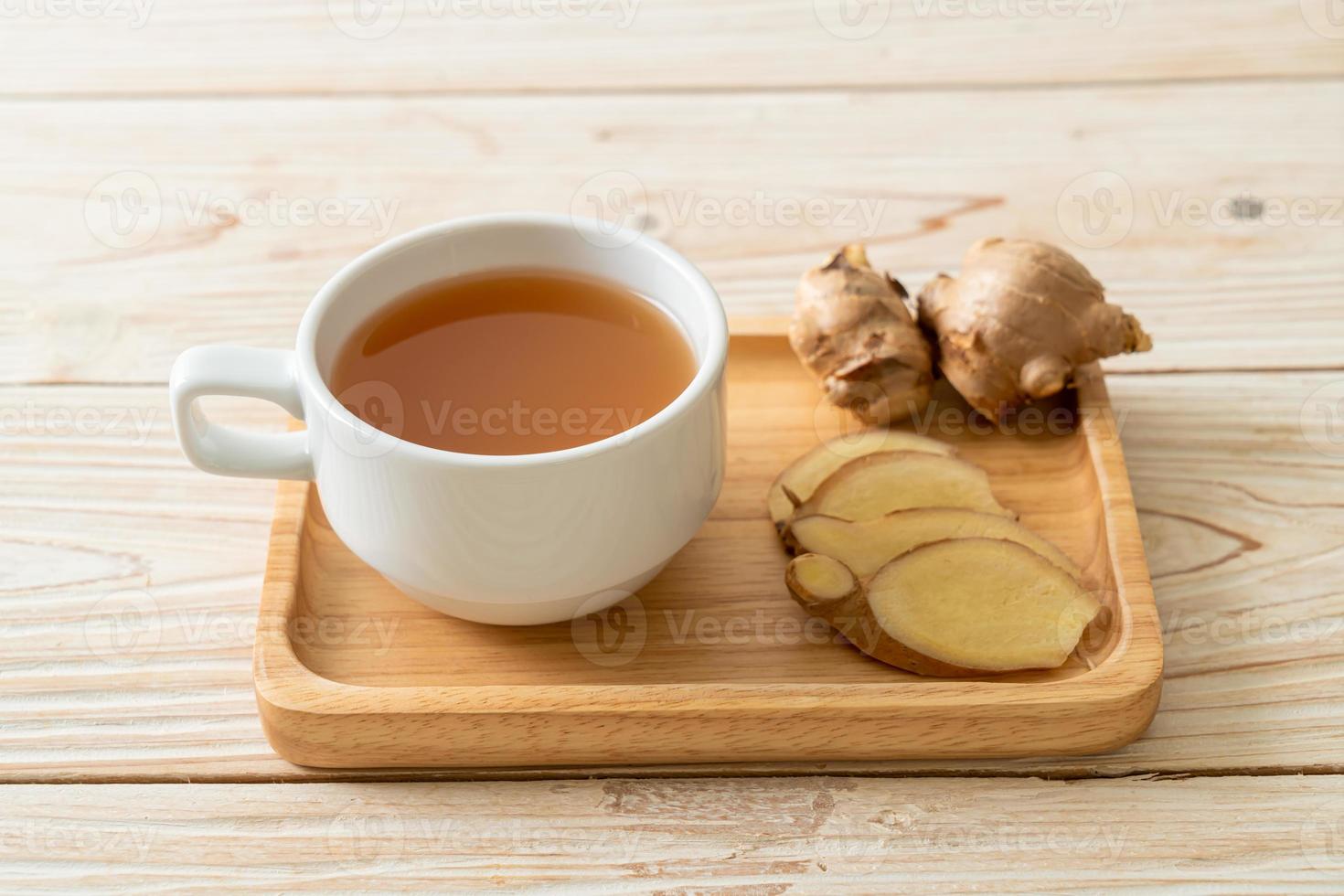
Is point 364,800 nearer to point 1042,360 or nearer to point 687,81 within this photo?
point 1042,360

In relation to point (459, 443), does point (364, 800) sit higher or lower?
lower

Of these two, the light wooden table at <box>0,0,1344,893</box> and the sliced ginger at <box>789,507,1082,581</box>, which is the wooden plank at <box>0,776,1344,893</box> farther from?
the sliced ginger at <box>789,507,1082,581</box>

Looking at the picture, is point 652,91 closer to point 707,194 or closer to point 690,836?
point 707,194

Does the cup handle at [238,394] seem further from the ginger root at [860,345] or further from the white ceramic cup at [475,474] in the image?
the ginger root at [860,345]

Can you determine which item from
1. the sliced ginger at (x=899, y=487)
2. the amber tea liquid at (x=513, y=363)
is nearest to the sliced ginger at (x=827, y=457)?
the sliced ginger at (x=899, y=487)

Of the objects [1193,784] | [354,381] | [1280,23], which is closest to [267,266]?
[354,381]

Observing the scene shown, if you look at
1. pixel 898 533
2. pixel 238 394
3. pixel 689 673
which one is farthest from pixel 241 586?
pixel 898 533

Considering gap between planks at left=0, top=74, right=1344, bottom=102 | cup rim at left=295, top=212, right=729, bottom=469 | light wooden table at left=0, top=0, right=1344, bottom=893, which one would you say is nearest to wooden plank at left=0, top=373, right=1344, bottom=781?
light wooden table at left=0, top=0, right=1344, bottom=893
